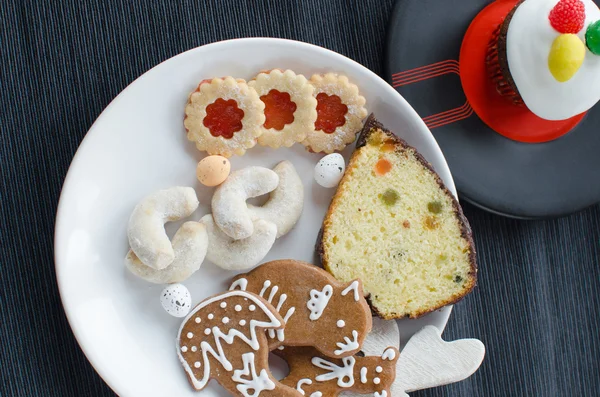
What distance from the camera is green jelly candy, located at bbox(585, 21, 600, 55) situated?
1.25m

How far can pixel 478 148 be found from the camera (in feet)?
5.01

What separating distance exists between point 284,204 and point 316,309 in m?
0.24

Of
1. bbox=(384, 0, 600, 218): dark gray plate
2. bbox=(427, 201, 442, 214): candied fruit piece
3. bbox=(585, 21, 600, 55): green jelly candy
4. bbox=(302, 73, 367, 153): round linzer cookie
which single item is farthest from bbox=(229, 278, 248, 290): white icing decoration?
bbox=(585, 21, 600, 55): green jelly candy

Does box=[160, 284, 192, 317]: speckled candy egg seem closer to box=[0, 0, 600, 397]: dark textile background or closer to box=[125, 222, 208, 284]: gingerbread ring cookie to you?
box=[125, 222, 208, 284]: gingerbread ring cookie

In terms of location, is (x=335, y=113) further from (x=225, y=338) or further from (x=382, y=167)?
(x=225, y=338)

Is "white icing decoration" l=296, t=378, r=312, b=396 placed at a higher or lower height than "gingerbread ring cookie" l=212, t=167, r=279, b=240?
lower

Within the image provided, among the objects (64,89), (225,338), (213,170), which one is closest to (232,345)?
(225,338)

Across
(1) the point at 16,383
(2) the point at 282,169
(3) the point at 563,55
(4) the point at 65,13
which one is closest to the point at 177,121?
(2) the point at 282,169

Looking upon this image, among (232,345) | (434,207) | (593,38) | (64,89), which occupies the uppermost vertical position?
(593,38)

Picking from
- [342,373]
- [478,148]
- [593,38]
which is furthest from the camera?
[478,148]

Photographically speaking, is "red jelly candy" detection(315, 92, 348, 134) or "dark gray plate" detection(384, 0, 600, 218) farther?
"dark gray plate" detection(384, 0, 600, 218)

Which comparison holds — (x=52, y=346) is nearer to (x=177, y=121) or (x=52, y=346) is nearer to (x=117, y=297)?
(x=117, y=297)

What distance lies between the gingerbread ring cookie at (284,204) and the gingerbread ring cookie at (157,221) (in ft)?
0.49

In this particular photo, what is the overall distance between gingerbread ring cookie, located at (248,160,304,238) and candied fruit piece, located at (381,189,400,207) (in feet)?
0.63
